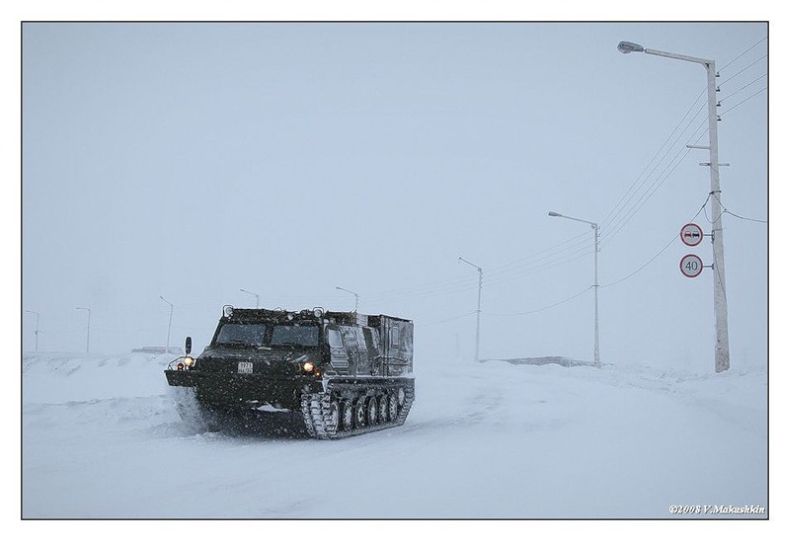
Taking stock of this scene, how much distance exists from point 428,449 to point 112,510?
19.5ft

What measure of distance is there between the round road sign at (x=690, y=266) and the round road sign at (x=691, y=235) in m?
0.60

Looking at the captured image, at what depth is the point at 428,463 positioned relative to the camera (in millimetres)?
11641

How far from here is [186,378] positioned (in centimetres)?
1550

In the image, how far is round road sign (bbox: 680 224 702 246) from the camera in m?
20.9

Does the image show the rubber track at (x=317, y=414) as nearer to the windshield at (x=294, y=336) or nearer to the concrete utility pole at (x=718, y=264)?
the windshield at (x=294, y=336)

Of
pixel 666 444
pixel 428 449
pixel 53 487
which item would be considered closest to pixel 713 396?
pixel 666 444

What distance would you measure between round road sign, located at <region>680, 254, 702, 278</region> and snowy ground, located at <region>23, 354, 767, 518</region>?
9.06 ft

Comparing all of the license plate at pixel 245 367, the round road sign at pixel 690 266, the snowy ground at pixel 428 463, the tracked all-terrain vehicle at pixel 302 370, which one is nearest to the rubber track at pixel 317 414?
the tracked all-terrain vehicle at pixel 302 370

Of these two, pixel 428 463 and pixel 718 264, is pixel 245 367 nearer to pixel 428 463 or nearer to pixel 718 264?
pixel 428 463

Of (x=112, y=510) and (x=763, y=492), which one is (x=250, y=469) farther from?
(x=763, y=492)

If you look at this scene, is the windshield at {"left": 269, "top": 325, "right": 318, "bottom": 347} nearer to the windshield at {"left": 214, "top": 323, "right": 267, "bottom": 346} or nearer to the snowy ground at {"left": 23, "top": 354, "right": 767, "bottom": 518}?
the windshield at {"left": 214, "top": 323, "right": 267, "bottom": 346}

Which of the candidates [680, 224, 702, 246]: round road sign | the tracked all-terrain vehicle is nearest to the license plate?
the tracked all-terrain vehicle

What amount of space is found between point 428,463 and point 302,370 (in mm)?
4045

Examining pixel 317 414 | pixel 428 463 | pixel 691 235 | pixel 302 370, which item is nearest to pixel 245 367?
pixel 302 370
